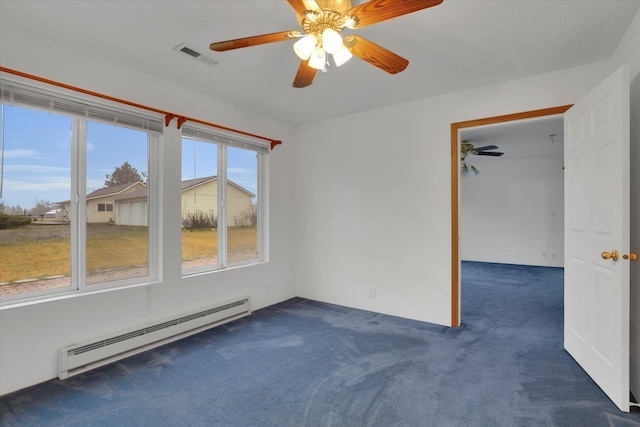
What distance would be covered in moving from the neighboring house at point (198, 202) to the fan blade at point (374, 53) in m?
2.22

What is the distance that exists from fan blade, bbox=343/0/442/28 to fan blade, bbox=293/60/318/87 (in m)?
0.51

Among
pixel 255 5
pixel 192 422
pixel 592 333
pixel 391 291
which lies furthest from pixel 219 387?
pixel 592 333

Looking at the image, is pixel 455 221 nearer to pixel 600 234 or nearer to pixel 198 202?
pixel 600 234

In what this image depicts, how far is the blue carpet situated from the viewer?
1931mm

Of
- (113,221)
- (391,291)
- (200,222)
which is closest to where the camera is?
(113,221)

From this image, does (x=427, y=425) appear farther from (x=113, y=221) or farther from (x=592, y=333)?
(x=113, y=221)

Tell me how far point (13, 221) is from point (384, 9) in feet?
9.25

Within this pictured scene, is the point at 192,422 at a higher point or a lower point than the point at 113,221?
lower

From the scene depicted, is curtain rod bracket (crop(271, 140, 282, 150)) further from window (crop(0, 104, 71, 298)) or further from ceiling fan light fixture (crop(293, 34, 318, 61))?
ceiling fan light fixture (crop(293, 34, 318, 61))

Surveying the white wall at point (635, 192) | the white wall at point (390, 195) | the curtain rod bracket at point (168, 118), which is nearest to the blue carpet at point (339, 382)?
the white wall at point (635, 192)

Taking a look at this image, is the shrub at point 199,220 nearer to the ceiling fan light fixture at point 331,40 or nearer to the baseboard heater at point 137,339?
the baseboard heater at point 137,339

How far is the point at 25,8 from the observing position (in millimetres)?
2029

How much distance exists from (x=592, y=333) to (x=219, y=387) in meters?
2.68

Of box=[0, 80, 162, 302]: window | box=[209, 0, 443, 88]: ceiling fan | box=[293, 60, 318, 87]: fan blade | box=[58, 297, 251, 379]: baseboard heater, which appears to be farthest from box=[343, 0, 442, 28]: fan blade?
box=[58, 297, 251, 379]: baseboard heater
